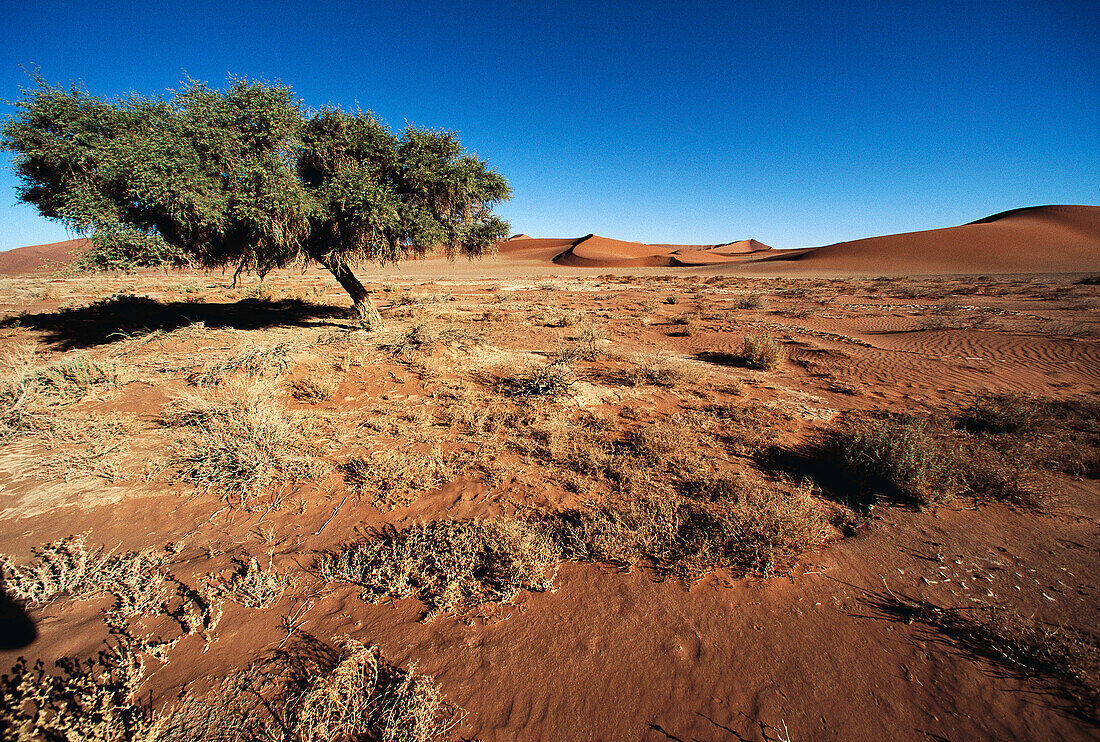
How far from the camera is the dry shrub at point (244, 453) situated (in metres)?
4.00

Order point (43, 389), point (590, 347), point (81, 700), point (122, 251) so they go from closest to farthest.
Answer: point (81, 700), point (43, 389), point (122, 251), point (590, 347)

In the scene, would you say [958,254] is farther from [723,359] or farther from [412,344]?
[412,344]

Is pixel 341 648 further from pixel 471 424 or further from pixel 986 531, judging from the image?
pixel 986 531

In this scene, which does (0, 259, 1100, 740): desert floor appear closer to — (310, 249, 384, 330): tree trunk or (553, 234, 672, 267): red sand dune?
(310, 249, 384, 330): tree trunk

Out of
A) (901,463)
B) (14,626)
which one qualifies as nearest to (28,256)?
(14,626)

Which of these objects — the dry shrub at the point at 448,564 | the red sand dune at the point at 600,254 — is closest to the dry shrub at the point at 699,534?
the dry shrub at the point at 448,564

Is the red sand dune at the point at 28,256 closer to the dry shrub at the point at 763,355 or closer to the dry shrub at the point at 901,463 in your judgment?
the dry shrub at the point at 763,355

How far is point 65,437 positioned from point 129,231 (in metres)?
5.02

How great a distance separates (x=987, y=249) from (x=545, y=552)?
7695 centimetres

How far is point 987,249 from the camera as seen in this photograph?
165ft

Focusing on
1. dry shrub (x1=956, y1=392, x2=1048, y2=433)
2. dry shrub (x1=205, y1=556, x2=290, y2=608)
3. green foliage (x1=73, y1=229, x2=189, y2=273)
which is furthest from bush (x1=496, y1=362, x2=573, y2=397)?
green foliage (x1=73, y1=229, x2=189, y2=273)

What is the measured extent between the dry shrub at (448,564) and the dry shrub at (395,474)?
598 millimetres

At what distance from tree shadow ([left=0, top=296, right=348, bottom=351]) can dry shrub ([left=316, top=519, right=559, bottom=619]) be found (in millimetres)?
10741

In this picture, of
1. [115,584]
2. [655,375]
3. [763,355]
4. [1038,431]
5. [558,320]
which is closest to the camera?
[115,584]
